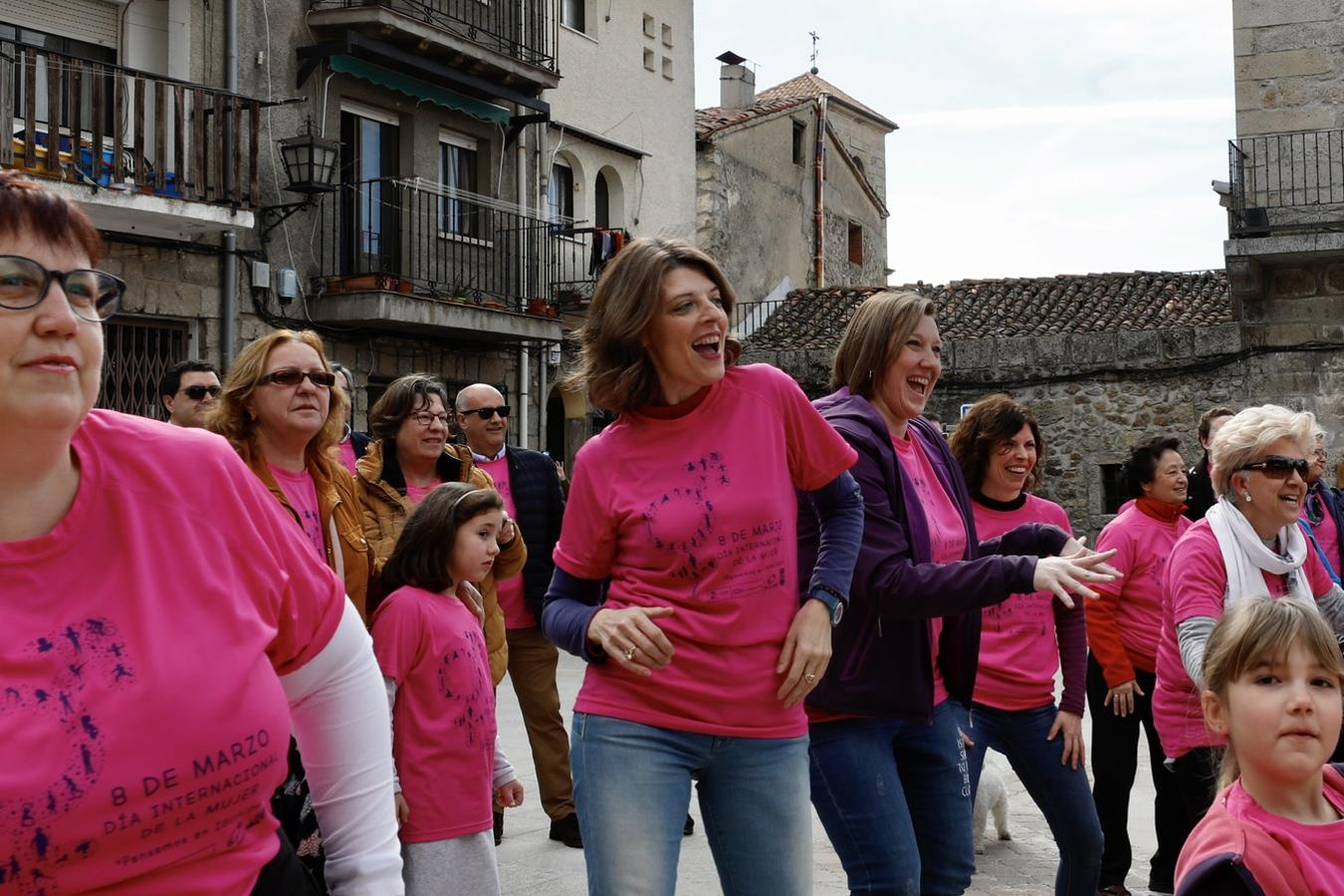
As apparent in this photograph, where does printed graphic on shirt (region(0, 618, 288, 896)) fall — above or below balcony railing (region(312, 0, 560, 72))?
below

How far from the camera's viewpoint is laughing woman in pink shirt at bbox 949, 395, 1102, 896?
14.8ft

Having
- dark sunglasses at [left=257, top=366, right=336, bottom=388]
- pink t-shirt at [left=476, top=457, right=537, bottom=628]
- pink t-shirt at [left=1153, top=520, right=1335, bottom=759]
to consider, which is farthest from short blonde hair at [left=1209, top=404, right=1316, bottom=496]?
pink t-shirt at [left=476, top=457, right=537, bottom=628]

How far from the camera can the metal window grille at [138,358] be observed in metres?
13.4

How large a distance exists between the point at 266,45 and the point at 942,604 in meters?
13.8

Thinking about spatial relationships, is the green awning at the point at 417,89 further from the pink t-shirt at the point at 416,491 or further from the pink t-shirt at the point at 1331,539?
the pink t-shirt at the point at 1331,539

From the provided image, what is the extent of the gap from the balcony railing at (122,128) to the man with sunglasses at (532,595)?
23.5 feet

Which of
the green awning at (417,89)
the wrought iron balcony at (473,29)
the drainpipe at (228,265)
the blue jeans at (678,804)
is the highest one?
the wrought iron balcony at (473,29)

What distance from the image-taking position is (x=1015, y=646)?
496cm

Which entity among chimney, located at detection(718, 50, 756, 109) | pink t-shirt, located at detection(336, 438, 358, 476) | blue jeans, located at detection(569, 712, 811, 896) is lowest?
blue jeans, located at detection(569, 712, 811, 896)

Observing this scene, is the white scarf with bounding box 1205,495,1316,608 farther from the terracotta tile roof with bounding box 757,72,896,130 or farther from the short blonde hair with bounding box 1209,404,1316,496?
the terracotta tile roof with bounding box 757,72,896,130

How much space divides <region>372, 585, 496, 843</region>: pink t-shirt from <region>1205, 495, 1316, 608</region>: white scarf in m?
2.19

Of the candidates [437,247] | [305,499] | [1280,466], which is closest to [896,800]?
[1280,466]

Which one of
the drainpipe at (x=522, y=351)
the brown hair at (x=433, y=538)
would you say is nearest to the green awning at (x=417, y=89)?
the drainpipe at (x=522, y=351)

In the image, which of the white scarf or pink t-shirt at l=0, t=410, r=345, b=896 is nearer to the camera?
pink t-shirt at l=0, t=410, r=345, b=896
